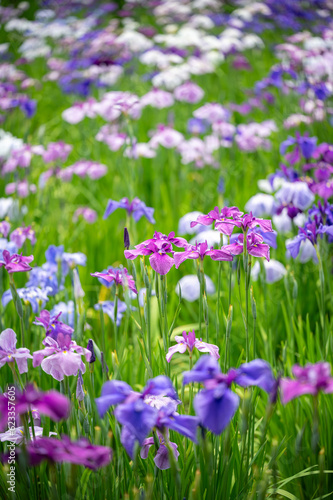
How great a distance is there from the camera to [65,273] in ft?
6.42

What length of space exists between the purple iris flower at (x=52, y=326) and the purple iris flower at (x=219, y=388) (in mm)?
497

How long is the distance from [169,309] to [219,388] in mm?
1615

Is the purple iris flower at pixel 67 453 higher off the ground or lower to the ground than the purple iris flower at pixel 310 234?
higher

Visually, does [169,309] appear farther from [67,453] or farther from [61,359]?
[67,453]

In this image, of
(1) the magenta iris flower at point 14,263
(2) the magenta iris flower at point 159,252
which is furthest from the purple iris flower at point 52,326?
(2) the magenta iris flower at point 159,252

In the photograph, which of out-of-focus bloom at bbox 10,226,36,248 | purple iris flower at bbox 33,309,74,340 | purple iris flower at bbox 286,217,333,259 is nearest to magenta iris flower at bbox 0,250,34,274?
purple iris flower at bbox 33,309,74,340

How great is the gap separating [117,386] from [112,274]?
52 centimetres

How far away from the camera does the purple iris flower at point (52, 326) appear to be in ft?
3.80

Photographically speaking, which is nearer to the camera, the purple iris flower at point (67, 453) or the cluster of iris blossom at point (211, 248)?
the purple iris flower at point (67, 453)

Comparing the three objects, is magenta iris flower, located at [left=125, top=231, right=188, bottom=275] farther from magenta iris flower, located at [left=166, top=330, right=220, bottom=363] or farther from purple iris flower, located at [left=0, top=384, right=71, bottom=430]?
purple iris flower, located at [left=0, top=384, right=71, bottom=430]

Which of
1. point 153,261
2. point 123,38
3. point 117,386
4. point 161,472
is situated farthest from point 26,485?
point 123,38

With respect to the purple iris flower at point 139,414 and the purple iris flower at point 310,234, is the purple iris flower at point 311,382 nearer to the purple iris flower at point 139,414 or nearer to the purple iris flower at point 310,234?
the purple iris flower at point 139,414

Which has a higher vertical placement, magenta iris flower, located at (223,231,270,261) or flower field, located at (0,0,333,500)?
magenta iris flower, located at (223,231,270,261)

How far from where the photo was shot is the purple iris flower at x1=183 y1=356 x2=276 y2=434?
2.30ft
